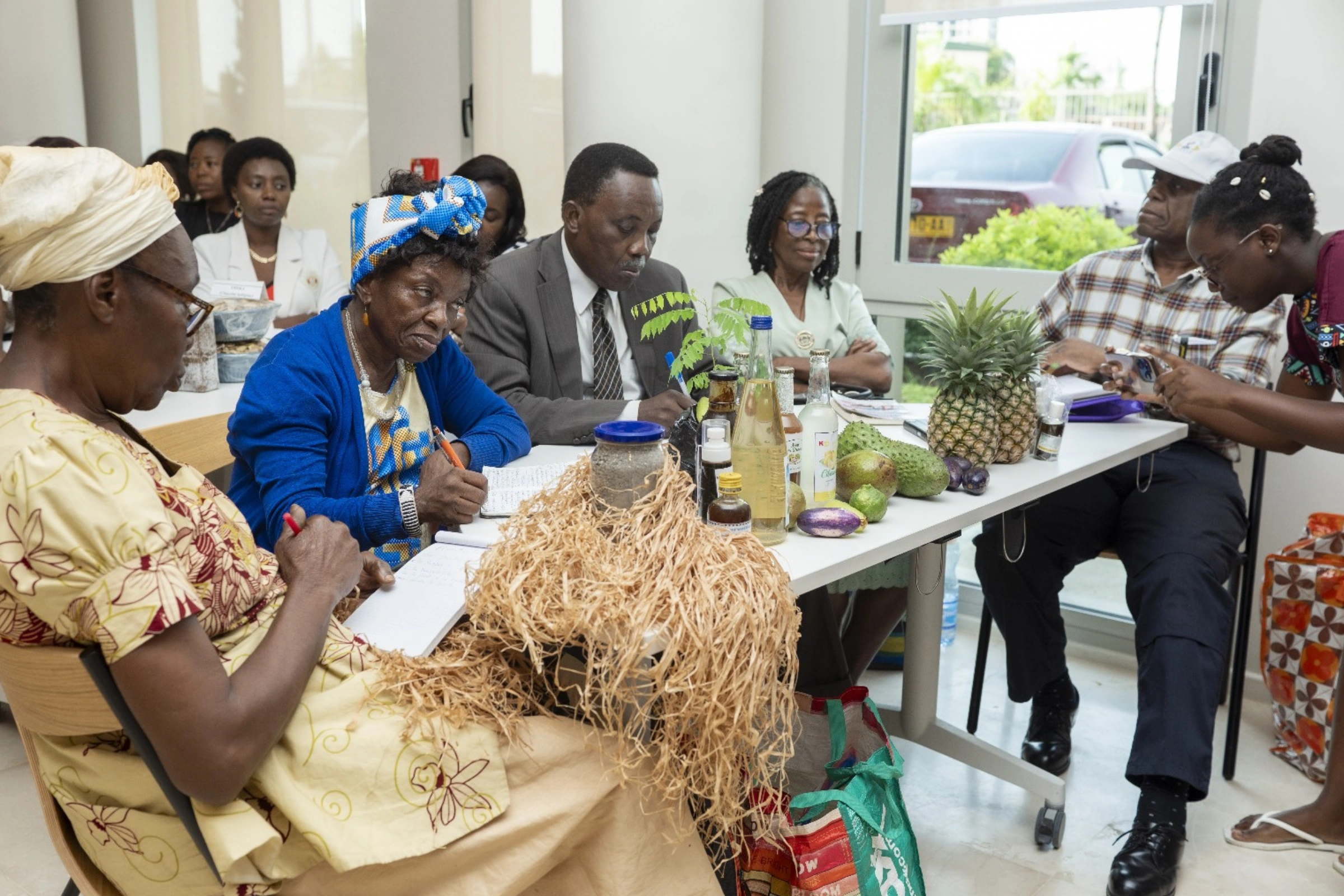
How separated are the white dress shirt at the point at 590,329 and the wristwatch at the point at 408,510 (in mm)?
1163

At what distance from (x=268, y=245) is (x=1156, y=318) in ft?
12.0

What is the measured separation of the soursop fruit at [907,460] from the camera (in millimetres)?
2443

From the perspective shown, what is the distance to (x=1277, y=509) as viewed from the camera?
3750 millimetres

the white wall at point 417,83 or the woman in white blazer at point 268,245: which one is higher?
the white wall at point 417,83

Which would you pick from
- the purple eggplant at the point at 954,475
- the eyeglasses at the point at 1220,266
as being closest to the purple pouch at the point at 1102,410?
the eyeglasses at the point at 1220,266

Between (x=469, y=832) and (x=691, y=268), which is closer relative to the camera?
(x=469, y=832)

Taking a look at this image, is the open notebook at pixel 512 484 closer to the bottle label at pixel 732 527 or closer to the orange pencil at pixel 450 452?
the orange pencil at pixel 450 452

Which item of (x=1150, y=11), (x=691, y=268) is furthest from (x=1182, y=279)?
(x=691, y=268)

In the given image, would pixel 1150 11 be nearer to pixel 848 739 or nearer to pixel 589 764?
pixel 848 739

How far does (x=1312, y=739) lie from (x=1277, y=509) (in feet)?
2.71

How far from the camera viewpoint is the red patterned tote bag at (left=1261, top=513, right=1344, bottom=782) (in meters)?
3.14

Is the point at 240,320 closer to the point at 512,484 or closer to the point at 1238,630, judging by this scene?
the point at 512,484

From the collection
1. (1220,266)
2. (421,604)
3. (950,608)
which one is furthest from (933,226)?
(421,604)

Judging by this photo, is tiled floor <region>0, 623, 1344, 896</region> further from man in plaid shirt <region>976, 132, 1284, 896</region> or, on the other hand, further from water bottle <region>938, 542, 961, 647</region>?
water bottle <region>938, 542, 961, 647</region>
